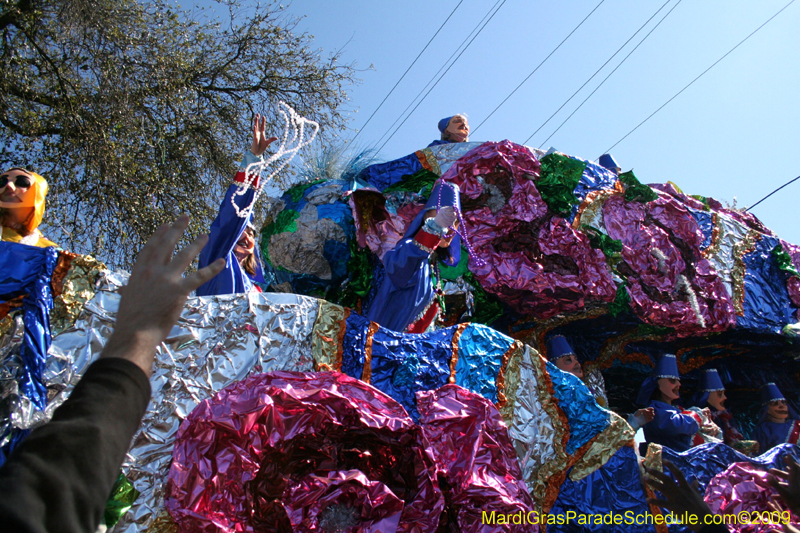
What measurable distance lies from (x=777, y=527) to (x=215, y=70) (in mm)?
5846

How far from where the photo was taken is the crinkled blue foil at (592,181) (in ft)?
13.9

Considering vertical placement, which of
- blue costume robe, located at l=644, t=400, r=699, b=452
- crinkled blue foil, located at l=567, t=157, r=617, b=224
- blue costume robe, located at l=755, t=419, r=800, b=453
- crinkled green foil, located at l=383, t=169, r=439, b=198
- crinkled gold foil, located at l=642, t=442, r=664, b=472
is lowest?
crinkled gold foil, located at l=642, t=442, r=664, b=472

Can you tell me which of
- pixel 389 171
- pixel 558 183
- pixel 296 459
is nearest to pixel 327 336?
pixel 296 459

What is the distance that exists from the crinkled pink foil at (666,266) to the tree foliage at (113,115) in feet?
12.7

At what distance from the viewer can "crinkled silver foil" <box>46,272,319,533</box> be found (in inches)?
69.9

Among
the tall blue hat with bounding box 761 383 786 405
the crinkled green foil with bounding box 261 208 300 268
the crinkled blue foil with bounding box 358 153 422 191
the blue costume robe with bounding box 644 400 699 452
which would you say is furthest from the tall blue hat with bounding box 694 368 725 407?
the crinkled green foil with bounding box 261 208 300 268

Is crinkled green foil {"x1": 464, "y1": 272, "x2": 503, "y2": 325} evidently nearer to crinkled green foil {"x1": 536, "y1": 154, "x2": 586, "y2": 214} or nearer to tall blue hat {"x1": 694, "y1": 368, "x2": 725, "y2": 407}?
crinkled green foil {"x1": 536, "y1": 154, "x2": 586, "y2": 214}

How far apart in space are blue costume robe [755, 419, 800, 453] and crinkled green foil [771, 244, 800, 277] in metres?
1.25

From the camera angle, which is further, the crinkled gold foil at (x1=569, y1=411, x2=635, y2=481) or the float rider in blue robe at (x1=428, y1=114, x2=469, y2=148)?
the float rider in blue robe at (x1=428, y1=114, x2=469, y2=148)

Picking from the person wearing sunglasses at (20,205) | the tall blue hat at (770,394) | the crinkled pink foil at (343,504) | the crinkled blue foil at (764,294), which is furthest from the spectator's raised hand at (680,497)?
the tall blue hat at (770,394)

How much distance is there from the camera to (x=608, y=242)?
4.09m

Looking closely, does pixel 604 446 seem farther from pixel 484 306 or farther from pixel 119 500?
pixel 119 500

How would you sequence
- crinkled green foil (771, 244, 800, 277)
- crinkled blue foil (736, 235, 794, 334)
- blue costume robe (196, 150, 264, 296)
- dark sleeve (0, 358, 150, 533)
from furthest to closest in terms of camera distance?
crinkled green foil (771, 244, 800, 277), crinkled blue foil (736, 235, 794, 334), blue costume robe (196, 150, 264, 296), dark sleeve (0, 358, 150, 533)

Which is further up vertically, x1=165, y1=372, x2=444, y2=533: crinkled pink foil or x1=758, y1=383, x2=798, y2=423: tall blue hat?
x1=758, y1=383, x2=798, y2=423: tall blue hat
